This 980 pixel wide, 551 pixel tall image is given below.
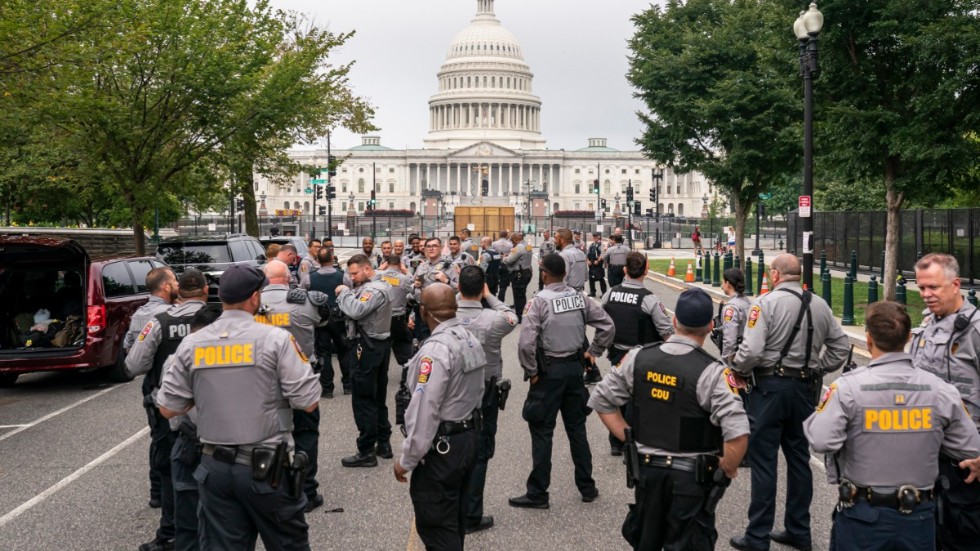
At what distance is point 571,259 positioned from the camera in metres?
17.6

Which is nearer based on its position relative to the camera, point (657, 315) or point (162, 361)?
point (162, 361)

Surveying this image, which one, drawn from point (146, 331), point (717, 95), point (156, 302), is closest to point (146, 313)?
point (156, 302)

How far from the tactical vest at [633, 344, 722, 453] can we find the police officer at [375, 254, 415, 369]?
6162mm

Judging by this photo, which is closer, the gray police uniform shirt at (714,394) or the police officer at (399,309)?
the gray police uniform shirt at (714,394)

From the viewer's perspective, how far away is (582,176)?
174000 mm

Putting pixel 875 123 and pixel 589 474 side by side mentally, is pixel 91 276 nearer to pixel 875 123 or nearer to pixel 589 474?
pixel 589 474

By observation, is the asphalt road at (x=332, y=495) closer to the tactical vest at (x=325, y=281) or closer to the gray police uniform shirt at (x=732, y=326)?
the gray police uniform shirt at (x=732, y=326)

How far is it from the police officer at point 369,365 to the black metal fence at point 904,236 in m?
20.6

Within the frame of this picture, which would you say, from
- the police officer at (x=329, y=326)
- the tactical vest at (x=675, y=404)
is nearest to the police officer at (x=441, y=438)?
the tactical vest at (x=675, y=404)

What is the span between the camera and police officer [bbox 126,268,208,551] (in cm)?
670

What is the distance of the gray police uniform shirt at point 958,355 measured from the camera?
5555 mm

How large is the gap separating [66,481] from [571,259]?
1088cm

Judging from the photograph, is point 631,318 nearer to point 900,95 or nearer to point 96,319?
point 96,319

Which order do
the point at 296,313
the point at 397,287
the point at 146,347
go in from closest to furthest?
the point at 146,347, the point at 296,313, the point at 397,287
